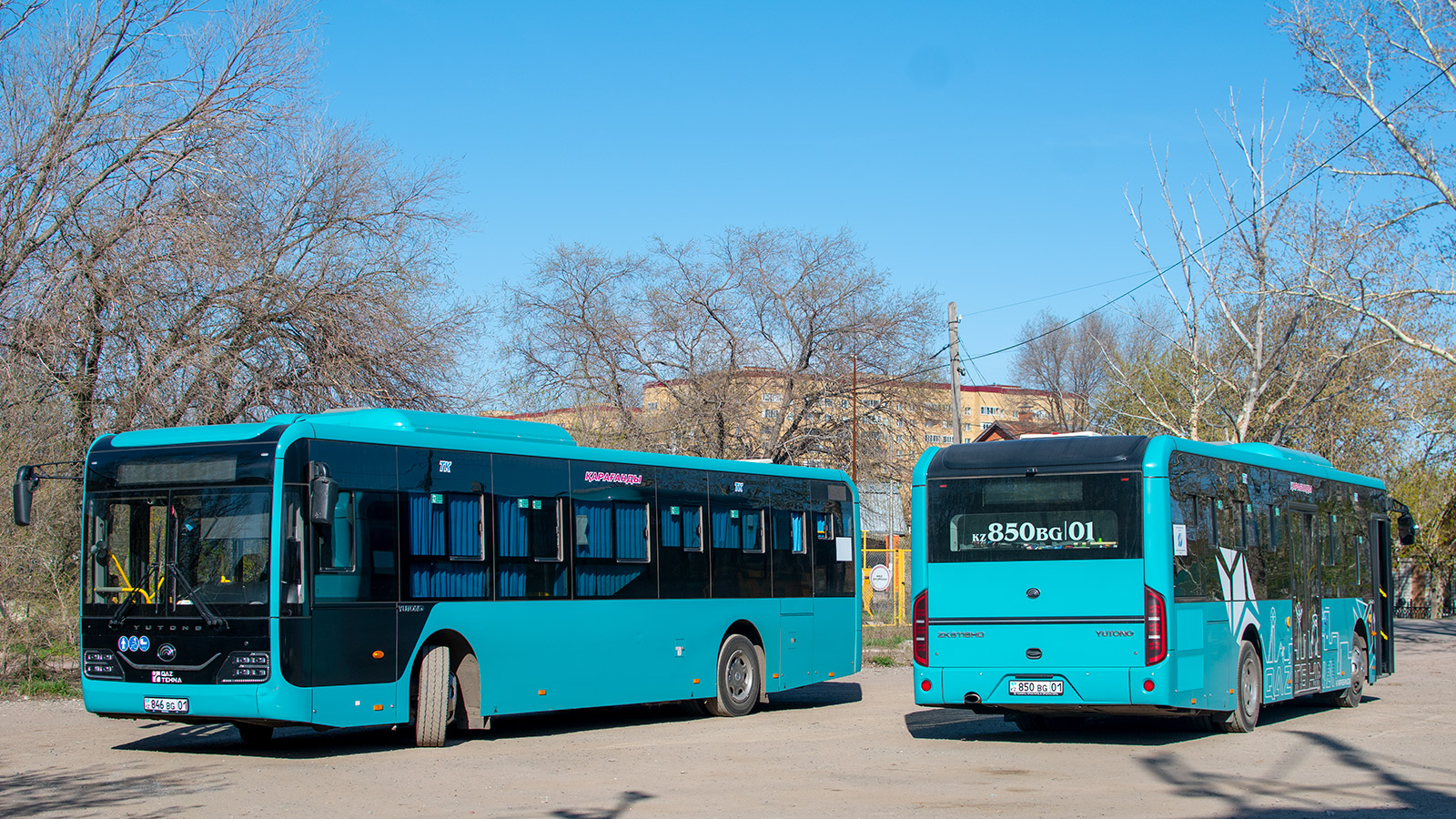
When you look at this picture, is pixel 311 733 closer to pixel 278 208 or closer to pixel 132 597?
pixel 132 597

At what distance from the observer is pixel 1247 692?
13797 millimetres

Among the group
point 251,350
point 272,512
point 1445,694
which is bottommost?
point 1445,694

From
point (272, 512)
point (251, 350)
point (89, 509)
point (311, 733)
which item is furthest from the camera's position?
point (251, 350)

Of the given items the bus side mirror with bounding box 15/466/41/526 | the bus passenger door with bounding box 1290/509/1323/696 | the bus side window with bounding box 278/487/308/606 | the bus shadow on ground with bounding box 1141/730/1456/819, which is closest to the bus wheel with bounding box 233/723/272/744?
the bus side window with bounding box 278/487/308/606

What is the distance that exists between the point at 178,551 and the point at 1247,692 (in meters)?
10.3

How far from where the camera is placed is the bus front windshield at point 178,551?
1128cm

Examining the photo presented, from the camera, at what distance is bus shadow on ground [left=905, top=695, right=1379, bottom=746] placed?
13.6m

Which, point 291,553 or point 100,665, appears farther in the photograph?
point 100,665

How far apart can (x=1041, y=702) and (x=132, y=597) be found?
8.00 metres

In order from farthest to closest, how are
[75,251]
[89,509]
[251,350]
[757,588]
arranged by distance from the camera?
[251,350] → [75,251] → [757,588] → [89,509]

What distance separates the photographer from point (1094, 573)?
1216 cm

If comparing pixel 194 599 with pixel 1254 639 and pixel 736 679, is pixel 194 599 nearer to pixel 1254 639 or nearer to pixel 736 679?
pixel 736 679

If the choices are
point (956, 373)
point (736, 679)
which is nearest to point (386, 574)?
point (736, 679)

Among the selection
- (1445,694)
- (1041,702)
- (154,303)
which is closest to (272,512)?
(1041,702)
